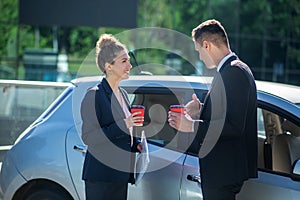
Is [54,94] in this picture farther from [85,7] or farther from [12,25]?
[12,25]

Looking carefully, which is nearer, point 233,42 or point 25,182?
point 25,182

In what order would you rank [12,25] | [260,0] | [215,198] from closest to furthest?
[215,198] → [12,25] → [260,0]

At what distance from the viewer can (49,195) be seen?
15.9ft

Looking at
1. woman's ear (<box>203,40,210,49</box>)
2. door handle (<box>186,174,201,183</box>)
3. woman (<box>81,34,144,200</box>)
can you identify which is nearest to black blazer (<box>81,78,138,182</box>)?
woman (<box>81,34,144,200</box>)

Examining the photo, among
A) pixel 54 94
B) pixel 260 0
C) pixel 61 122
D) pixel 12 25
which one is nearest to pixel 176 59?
pixel 260 0

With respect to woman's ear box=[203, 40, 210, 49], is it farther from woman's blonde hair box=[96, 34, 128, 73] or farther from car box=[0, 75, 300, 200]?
car box=[0, 75, 300, 200]

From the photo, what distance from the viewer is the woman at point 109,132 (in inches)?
150

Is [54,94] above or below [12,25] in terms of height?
below

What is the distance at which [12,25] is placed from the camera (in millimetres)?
22938

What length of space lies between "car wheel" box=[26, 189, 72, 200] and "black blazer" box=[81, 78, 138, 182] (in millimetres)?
991

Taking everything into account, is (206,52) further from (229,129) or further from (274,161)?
(274,161)

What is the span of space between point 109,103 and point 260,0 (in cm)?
2406

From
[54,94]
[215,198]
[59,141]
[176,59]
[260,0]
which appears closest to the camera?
[215,198]

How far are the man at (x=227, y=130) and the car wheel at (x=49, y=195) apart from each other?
1500 millimetres
